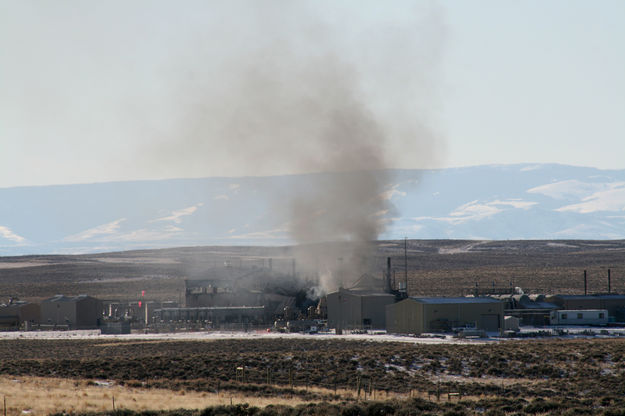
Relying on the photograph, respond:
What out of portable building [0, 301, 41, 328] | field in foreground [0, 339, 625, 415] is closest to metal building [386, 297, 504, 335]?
field in foreground [0, 339, 625, 415]

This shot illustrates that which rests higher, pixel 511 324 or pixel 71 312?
pixel 71 312

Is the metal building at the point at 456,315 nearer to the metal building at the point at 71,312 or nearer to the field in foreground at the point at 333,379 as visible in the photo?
the field in foreground at the point at 333,379

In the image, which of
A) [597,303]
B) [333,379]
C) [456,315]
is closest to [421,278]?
[597,303]

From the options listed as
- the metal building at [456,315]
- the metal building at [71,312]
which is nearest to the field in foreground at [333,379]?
the metal building at [456,315]

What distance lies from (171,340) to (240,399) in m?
37.9

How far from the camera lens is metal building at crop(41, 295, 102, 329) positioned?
98062mm

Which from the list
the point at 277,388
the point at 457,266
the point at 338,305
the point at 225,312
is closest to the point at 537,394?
the point at 277,388

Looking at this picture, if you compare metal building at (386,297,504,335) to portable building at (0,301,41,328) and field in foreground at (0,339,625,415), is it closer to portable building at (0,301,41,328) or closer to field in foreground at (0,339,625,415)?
field in foreground at (0,339,625,415)

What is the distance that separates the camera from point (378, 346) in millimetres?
62844

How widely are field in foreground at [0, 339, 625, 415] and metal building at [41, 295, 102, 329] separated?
104ft

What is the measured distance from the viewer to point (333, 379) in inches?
1825

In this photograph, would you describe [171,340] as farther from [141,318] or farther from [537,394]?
[537,394]

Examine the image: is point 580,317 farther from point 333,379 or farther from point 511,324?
point 333,379

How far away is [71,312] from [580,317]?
172ft
